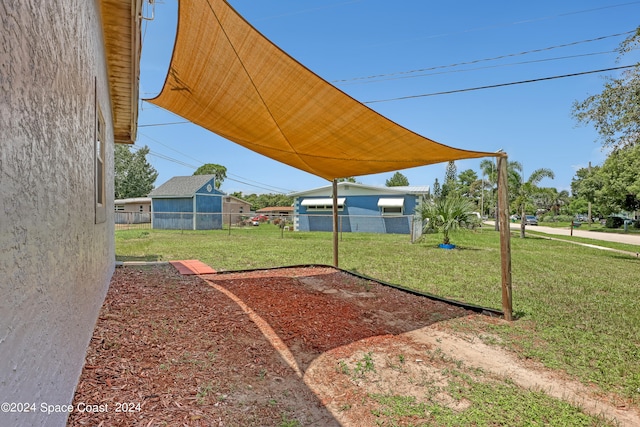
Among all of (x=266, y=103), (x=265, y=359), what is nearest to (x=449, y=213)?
(x=266, y=103)

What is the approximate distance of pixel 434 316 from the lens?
4.08 meters

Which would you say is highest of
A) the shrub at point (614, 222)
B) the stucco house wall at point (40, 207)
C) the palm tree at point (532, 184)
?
the palm tree at point (532, 184)

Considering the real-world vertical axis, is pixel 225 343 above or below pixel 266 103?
below

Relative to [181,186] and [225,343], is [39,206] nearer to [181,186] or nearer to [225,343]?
[225,343]

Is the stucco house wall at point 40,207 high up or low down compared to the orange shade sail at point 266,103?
down

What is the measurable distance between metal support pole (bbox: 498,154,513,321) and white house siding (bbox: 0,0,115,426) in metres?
4.30

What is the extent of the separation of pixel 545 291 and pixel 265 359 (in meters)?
5.22

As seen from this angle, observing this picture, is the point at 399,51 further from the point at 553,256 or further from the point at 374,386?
the point at 374,386

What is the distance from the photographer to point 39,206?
3.74ft

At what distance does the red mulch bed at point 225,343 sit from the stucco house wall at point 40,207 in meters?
0.42

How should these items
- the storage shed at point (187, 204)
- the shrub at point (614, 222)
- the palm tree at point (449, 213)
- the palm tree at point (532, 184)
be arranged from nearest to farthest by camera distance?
the palm tree at point (449, 213) < the storage shed at point (187, 204) < the palm tree at point (532, 184) < the shrub at point (614, 222)

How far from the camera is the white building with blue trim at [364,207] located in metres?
19.6

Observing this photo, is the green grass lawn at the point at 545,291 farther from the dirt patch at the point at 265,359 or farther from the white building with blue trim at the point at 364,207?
the white building with blue trim at the point at 364,207

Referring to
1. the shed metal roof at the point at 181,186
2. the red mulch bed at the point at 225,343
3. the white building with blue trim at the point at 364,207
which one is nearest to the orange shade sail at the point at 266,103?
the red mulch bed at the point at 225,343
